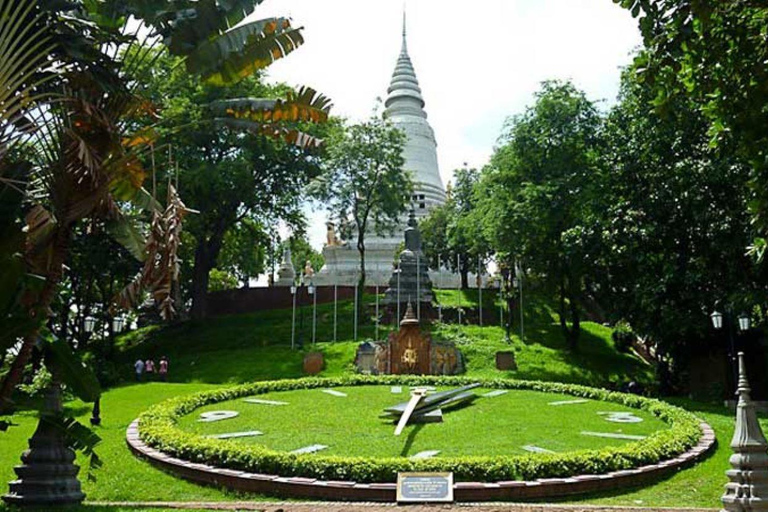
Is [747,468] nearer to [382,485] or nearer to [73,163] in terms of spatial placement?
[382,485]

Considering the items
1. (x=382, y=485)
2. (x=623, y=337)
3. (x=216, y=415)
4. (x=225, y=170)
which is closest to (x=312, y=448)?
(x=382, y=485)

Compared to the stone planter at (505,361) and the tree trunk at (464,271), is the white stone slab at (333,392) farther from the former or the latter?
the tree trunk at (464,271)

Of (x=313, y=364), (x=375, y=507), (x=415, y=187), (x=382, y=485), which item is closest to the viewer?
(x=375, y=507)

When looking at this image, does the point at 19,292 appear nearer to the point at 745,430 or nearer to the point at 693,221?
the point at 745,430

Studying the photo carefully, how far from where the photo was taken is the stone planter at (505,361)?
26.6 m

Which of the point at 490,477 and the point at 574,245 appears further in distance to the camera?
the point at 574,245

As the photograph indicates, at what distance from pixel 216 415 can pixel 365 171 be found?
21.7 m

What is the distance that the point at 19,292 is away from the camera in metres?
8.77

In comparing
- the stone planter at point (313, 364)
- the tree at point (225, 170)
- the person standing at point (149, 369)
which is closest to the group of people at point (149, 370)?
the person standing at point (149, 369)

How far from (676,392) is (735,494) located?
17.9 meters

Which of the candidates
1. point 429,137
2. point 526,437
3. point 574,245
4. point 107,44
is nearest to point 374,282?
point 429,137

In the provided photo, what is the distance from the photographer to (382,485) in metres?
9.60

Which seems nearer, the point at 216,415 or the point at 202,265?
the point at 216,415

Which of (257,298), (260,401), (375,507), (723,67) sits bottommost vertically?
(375,507)
